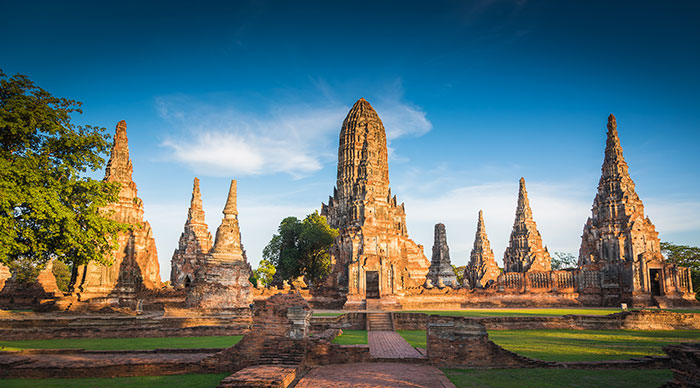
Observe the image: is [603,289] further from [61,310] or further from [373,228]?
[61,310]

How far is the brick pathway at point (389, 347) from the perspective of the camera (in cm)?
1197

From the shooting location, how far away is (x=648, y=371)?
379 inches

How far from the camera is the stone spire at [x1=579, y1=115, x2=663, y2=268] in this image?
1426 inches

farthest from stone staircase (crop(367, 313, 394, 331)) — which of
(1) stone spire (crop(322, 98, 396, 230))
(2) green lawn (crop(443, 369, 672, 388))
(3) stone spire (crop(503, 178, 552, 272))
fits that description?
(3) stone spire (crop(503, 178, 552, 272))

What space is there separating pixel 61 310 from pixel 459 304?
78.4 feet

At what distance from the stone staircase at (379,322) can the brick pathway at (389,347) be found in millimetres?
1882

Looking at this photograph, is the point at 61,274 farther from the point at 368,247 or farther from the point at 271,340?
the point at 271,340

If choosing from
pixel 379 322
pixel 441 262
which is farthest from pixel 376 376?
pixel 441 262

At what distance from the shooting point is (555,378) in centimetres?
885

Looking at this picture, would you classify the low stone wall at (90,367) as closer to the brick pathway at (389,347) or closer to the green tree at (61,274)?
the brick pathway at (389,347)

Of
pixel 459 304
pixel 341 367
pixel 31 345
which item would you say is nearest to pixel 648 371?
pixel 341 367

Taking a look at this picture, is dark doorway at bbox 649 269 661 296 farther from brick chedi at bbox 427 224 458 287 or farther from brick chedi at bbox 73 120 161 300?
brick chedi at bbox 73 120 161 300

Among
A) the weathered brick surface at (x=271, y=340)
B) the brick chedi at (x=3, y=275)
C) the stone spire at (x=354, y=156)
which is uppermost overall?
the stone spire at (x=354, y=156)

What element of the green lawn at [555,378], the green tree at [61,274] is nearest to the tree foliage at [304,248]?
the green tree at [61,274]
